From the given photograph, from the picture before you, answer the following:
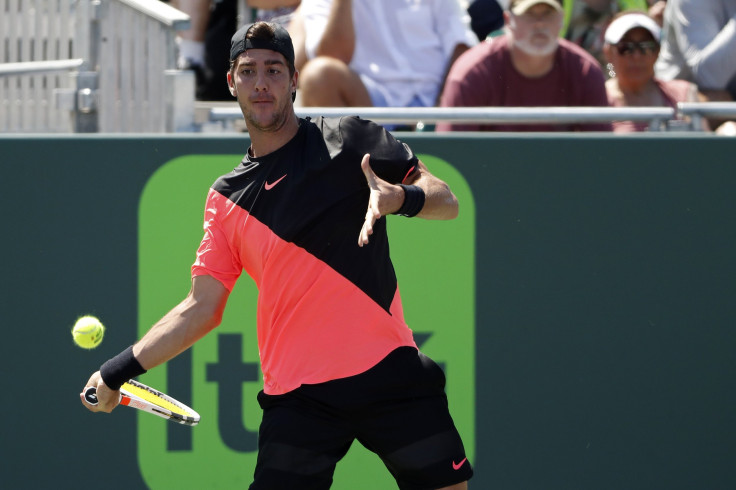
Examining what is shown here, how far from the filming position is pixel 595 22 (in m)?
7.57

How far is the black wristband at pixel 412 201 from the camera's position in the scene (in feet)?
11.7

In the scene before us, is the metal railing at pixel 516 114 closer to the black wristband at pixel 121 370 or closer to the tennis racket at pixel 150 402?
the tennis racket at pixel 150 402

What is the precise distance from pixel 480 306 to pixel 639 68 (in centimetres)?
208

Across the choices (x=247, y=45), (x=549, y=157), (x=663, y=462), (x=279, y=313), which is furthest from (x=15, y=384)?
(x=663, y=462)

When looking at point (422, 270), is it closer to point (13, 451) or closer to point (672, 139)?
point (672, 139)

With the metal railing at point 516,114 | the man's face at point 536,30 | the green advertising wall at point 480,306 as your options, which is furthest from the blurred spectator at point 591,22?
the green advertising wall at point 480,306

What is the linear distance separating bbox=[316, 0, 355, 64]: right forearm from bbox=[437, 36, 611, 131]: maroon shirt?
0.60 m

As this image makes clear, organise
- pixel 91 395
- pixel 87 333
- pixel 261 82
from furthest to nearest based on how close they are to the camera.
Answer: pixel 87 333 → pixel 91 395 → pixel 261 82

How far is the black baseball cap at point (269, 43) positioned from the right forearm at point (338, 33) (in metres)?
2.44

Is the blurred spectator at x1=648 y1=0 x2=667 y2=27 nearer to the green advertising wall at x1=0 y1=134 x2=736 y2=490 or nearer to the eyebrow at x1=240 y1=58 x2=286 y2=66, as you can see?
the green advertising wall at x1=0 y1=134 x2=736 y2=490

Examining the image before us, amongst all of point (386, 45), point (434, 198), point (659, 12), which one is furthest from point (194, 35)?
point (434, 198)

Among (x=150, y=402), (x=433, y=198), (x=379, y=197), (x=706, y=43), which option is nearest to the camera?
(x=379, y=197)

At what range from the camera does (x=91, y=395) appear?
392cm

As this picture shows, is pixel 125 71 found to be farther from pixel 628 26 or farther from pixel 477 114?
pixel 628 26
